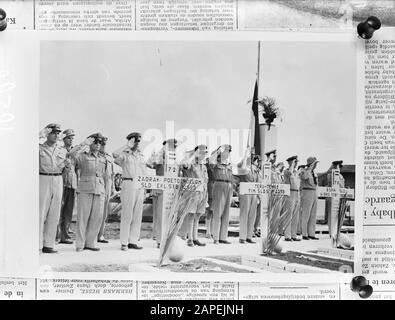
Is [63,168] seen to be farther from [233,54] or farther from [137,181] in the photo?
[233,54]

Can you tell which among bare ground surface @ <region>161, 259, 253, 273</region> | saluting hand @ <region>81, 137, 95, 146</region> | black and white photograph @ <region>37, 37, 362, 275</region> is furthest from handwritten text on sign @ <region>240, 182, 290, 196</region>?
saluting hand @ <region>81, 137, 95, 146</region>

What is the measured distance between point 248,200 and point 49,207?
10.1 inches

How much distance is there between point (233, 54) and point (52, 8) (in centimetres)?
24

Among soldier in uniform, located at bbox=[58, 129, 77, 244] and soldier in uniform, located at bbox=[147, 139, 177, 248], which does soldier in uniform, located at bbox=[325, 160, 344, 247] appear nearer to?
soldier in uniform, located at bbox=[147, 139, 177, 248]

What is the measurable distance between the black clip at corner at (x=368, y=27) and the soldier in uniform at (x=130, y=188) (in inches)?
12.3

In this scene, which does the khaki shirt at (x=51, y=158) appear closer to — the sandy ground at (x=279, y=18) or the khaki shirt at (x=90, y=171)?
the khaki shirt at (x=90, y=171)

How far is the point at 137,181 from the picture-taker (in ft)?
2.13

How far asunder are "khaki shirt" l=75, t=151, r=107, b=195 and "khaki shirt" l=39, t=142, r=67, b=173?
0.06ft

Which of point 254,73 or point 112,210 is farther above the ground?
point 254,73

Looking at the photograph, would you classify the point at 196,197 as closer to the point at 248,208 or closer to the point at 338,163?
the point at 248,208

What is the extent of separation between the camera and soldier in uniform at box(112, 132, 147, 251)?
0.65m

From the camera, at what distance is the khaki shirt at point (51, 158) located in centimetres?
64
